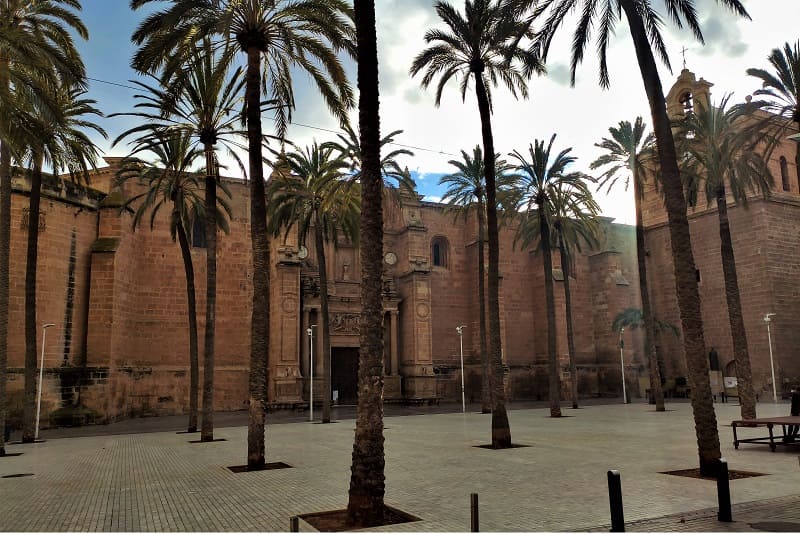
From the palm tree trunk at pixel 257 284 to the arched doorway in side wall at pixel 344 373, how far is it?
22376 mm

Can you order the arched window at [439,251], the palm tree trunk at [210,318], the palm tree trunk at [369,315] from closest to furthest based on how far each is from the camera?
the palm tree trunk at [369,315], the palm tree trunk at [210,318], the arched window at [439,251]

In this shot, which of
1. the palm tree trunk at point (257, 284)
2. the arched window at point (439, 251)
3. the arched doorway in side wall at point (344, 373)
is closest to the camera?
the palm tree trunk at point (257, 284)

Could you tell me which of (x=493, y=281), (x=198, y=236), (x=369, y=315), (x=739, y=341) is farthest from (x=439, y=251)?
(x=369, y=315)

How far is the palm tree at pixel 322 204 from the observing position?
76.8ft

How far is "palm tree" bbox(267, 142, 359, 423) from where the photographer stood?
922 inches

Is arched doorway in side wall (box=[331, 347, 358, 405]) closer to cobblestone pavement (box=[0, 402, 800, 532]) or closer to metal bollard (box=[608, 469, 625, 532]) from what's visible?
cobblestone pavement (box=[0, 402, 800, 532])

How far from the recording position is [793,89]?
19.1m

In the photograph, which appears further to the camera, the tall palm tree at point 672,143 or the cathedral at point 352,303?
the cathedral at point 352,303

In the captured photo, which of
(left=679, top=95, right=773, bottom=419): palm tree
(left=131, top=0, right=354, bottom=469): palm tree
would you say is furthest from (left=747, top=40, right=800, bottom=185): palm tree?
(left=131, top=0, right=354, bottom=469): palm tree

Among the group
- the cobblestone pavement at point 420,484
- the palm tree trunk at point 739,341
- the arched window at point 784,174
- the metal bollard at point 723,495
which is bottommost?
the cobblestone pavement at point 420,484

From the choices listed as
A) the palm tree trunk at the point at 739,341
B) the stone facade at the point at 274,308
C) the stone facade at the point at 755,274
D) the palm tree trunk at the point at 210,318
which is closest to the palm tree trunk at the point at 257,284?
the palm tree trunk at the point at 210,318

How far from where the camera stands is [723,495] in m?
6.78

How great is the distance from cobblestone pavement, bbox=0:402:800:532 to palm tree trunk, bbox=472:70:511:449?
31.5 inches

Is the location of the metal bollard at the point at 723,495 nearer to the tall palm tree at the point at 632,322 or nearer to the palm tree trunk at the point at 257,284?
the palm tree trunk at the point at 257,284
